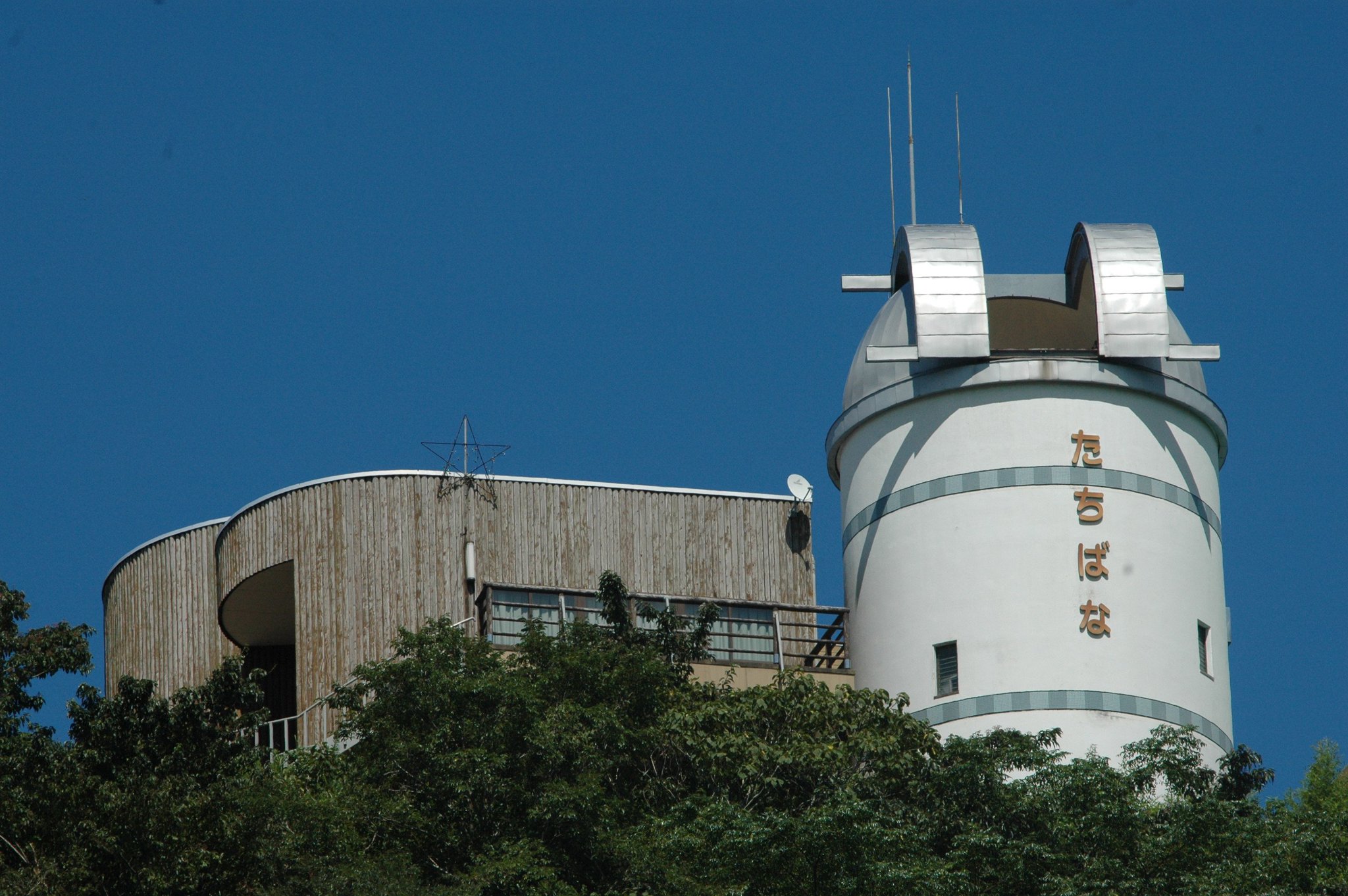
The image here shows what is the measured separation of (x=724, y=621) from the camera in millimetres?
44875

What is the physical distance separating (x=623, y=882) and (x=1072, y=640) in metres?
11.0

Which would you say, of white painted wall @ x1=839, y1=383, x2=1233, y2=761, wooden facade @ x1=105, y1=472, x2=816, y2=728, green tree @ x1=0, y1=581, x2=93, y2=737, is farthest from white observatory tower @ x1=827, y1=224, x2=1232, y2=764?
green tree @ x1=0, y1=581, x2=93, y2=737

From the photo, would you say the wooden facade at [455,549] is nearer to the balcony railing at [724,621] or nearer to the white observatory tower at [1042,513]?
Result: the balcony railing at [724,621]

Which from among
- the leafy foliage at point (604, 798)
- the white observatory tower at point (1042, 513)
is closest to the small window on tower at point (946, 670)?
the white observatory tower at point (1042, 513)

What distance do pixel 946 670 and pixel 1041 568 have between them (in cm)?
236

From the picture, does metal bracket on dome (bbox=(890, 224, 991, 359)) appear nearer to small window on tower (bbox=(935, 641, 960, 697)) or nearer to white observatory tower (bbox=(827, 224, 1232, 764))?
white observatory tower (bbox=(827, 224, 1232, 764))

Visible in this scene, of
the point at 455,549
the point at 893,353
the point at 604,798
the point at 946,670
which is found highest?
the point at 893,353

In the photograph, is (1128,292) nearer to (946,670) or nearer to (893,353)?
(893,353)

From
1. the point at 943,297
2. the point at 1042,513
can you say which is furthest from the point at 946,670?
the point at 943,297

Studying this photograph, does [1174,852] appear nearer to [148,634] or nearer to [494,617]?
[494,617]

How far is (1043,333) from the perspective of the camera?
45906 mm

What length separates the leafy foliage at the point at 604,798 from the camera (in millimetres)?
30625

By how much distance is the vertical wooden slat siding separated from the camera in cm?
5194

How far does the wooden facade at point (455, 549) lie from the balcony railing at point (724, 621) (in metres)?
0.72
